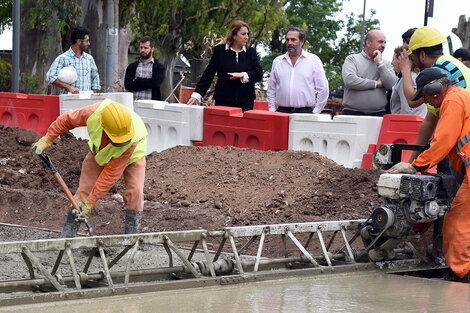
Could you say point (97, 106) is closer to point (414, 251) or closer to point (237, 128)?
point (414, 251)

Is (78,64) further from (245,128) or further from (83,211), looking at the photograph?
(83,211)

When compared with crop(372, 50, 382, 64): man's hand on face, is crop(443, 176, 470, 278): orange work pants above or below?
below

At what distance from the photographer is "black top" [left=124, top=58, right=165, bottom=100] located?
13.4 meters

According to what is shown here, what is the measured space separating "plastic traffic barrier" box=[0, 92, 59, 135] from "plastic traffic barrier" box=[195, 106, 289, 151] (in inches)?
132

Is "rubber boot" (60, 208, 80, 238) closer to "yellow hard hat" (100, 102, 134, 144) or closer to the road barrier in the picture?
"yellow hard hat" (100, 102, 134, 144)

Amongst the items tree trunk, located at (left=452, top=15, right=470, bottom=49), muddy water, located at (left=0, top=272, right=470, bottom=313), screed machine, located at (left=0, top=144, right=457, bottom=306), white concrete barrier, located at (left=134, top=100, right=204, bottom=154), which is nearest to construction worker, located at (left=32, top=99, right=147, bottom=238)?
screed machine, located at (left=0, top=144, right=457, bottom=306)

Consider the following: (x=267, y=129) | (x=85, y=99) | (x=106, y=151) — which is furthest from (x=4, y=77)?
(x=106, y=151)

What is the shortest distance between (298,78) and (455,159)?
4.26m

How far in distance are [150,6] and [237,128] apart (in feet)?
55.6

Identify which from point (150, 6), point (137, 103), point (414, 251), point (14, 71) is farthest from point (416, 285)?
point (150, 6)

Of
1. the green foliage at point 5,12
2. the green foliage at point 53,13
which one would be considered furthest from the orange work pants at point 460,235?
the green foliage at point 5,12

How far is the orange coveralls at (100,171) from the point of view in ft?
25.6

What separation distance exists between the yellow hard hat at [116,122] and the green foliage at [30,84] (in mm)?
15850

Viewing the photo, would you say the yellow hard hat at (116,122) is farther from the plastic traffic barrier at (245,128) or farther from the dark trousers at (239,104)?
the dark trousers at (239,104)
